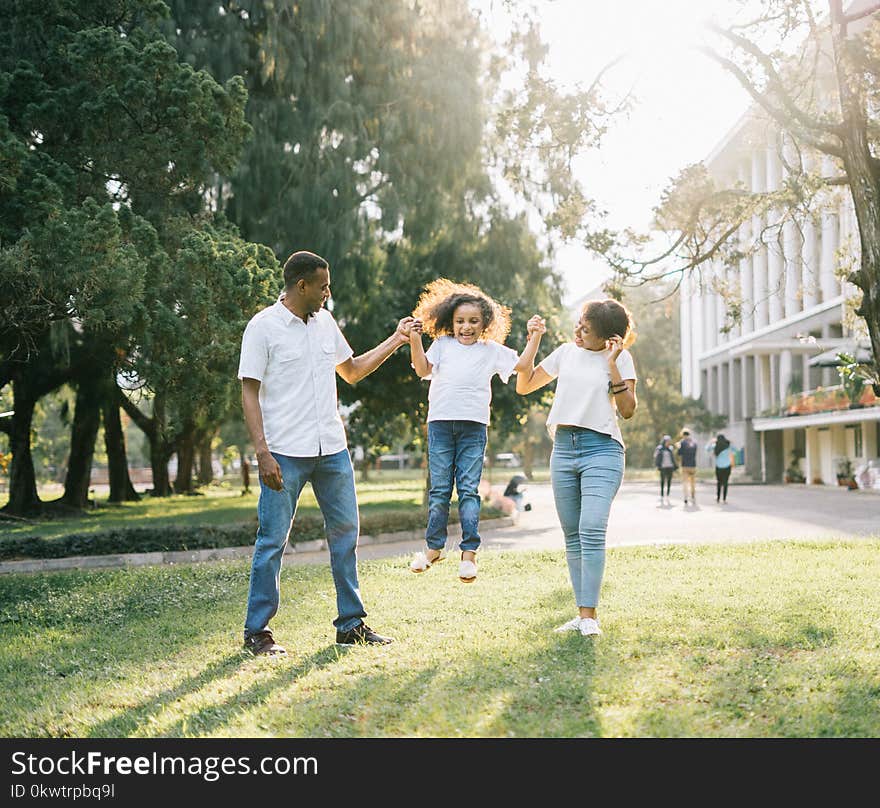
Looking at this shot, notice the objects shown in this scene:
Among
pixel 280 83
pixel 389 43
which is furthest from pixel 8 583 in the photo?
pixel 389 43

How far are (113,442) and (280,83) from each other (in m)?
16.7

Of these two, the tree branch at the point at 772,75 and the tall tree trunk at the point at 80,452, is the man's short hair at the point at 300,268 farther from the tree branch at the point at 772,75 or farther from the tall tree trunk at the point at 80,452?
the tall tree trunk at the point at 80,452

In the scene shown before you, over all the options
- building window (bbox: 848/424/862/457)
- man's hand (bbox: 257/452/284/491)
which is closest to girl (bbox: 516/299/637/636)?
man's hand (bbox: 257/452/284/491)

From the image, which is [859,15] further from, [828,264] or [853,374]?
[828,264]

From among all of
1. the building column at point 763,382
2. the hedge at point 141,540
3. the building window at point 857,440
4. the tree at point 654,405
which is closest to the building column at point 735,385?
the tree at point 654,405

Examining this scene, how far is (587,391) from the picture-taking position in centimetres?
584

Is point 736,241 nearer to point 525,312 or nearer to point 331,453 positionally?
point 525,312

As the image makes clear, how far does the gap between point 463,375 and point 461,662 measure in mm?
1759

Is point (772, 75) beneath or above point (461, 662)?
above

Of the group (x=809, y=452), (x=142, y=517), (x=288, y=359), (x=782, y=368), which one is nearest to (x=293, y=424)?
(x=288, y=359)

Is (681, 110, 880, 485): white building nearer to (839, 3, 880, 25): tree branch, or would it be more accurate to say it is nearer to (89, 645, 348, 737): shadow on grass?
(839, 3, 880, 25): tree branch

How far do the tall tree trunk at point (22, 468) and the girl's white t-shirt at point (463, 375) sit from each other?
19.8 metres

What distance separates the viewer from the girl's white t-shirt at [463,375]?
6.18 meters

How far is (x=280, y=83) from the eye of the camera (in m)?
18.9
